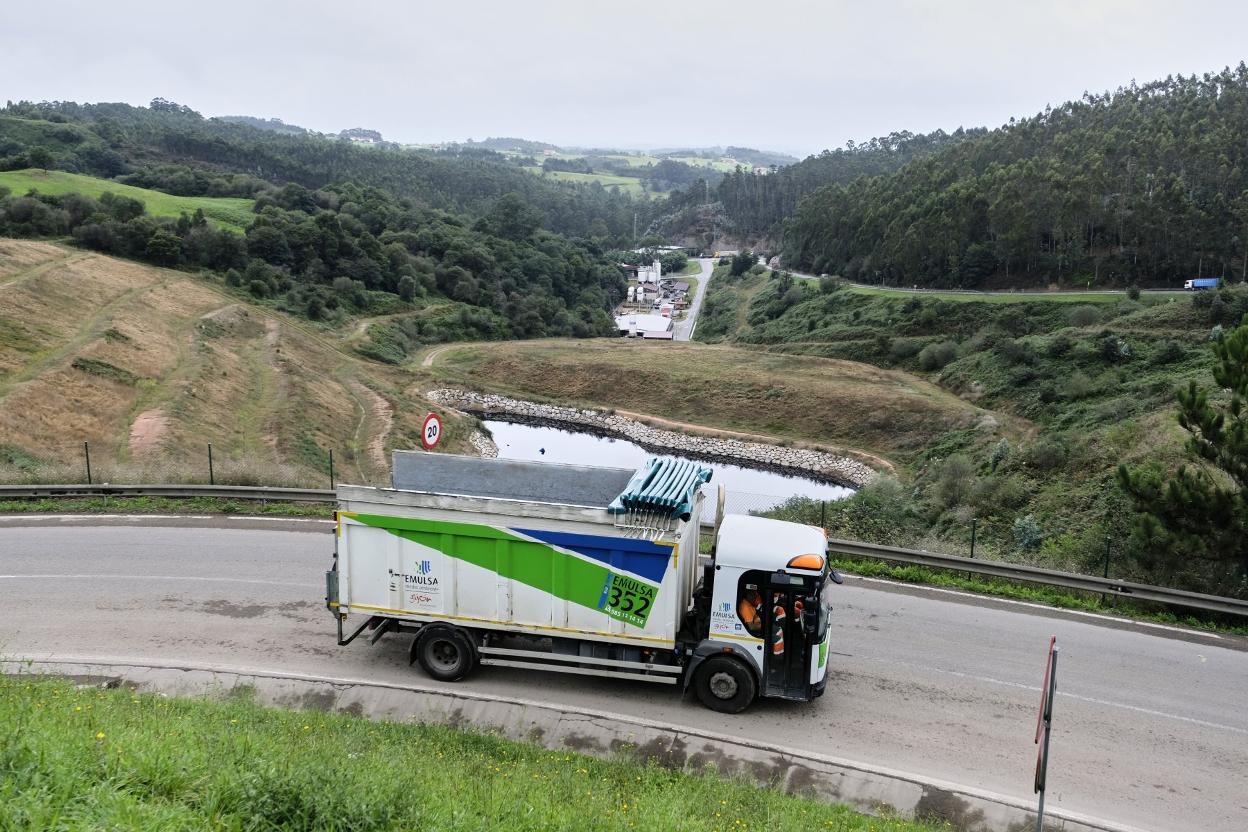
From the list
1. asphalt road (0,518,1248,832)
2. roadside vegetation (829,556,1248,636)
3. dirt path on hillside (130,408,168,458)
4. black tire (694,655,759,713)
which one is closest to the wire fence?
dirt path on hillside (130,408,168,458)

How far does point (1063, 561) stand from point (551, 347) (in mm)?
60697

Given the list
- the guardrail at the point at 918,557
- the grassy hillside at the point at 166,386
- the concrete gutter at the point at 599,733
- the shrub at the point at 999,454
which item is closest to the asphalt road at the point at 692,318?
the grassy hillside at the point at 166,386

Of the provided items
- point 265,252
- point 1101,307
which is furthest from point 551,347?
point 1101,307

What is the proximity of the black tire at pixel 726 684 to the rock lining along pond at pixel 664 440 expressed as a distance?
3763cm

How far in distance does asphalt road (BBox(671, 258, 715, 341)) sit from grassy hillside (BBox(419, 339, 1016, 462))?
24.2 m

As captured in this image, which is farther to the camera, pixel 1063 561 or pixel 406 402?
pixel 406 402

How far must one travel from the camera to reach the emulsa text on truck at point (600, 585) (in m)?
11.2

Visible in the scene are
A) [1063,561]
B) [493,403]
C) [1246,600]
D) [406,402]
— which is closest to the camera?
[1246,600]

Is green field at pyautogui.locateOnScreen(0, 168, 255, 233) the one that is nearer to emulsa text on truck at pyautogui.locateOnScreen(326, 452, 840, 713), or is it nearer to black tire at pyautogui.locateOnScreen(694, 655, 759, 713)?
emulsa text on truck at pyautogui.locateOnScreen(326, 452, 840, 713)

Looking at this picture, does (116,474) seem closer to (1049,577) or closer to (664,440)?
(1049,577)

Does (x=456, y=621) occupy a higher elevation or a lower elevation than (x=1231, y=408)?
lower

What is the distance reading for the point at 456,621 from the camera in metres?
12.0

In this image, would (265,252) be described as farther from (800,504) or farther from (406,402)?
(800,504)

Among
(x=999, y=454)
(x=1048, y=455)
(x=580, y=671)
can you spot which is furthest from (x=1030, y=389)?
(x=580, y=671)
